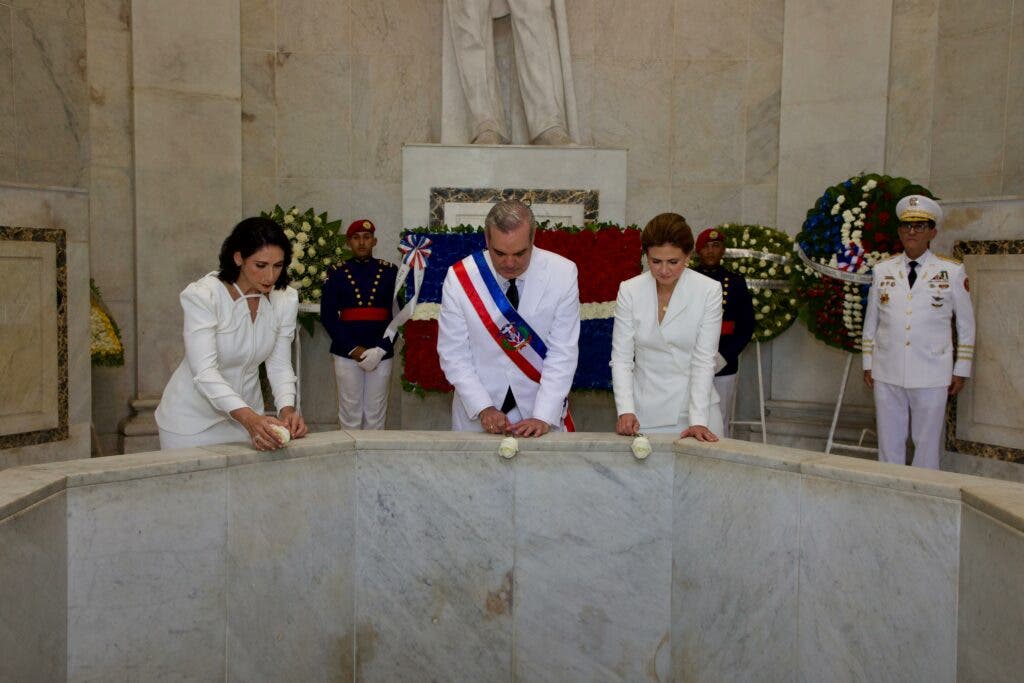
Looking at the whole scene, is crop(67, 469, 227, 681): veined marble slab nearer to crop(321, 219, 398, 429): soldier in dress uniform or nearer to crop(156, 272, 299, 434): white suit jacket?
crop(156, 272, 299, 434): white suit jacket

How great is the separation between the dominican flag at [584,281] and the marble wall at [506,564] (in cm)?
268

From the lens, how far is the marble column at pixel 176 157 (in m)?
7.50

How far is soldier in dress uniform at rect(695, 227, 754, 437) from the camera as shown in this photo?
20.7 feet

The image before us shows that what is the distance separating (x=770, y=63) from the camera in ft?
27.2

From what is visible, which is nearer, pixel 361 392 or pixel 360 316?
pixel 360 316

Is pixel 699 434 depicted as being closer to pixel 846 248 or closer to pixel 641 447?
pixel 641 447

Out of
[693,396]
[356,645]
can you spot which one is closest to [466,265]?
[693,396]

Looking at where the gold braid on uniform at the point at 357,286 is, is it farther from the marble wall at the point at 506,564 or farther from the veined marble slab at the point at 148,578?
the veined marble slab at the point at 148,578

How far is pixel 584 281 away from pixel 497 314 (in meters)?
2.32

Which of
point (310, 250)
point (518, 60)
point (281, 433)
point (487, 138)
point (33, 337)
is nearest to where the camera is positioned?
point (281, 433)

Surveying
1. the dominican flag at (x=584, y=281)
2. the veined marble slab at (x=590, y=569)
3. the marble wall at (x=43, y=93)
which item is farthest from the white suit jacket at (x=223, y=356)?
the marble wall at (x=43, y=93)

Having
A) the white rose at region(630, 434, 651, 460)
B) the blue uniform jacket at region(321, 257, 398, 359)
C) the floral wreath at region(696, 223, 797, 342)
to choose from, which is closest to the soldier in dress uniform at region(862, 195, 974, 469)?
the floral wreath at region(696, 223, 797, 342)

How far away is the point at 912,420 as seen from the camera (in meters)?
5.57

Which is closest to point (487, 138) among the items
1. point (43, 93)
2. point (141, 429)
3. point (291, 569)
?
point (43, 93)
